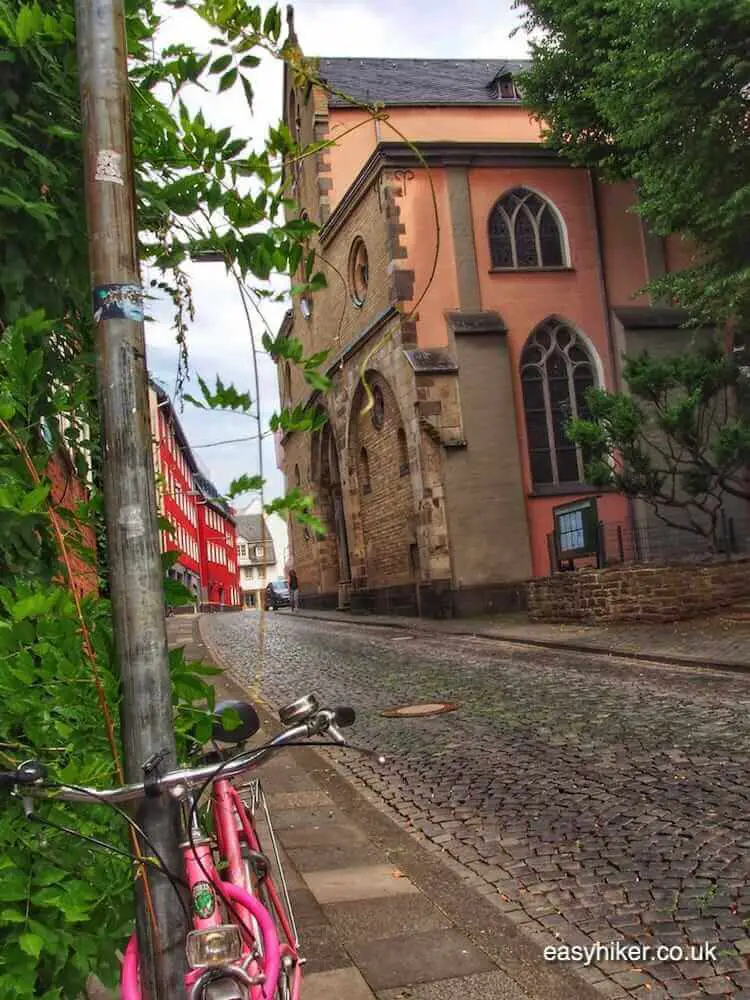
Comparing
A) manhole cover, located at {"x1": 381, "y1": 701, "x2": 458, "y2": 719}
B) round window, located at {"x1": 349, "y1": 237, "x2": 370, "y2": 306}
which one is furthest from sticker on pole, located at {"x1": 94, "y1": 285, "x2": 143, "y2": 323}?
round window, located at {"x1": 349, "y1": 237, "x2": 370, "y2": 306}

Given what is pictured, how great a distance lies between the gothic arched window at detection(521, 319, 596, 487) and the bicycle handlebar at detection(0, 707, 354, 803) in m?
20.1

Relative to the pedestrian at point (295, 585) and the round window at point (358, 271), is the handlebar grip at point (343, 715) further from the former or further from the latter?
the pedestrian at point (295, 585)

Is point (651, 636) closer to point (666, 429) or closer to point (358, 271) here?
point (666, 429)

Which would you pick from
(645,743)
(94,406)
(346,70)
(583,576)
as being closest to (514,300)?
(583,576)

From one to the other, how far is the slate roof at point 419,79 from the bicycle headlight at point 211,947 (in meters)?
27.0

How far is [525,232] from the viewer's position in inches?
904

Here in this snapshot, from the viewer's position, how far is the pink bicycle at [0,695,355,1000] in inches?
72.4

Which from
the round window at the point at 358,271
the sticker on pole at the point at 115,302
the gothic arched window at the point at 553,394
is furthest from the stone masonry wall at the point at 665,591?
the sticker on pole at the point at 115,302

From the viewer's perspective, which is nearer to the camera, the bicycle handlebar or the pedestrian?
the bicycle handlebar

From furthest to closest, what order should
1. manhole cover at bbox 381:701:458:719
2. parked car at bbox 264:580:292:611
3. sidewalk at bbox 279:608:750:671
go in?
1. parked car at bbox 264:580:292:611
2. sidewalk at bbox 279:608:750:671
3. manhole cover at bbox 381:701:458:719

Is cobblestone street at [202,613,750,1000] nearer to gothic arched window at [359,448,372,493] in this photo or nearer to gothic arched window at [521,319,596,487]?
gothic arched window at [521,319,596,487]

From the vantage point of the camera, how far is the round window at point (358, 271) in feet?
82.5
